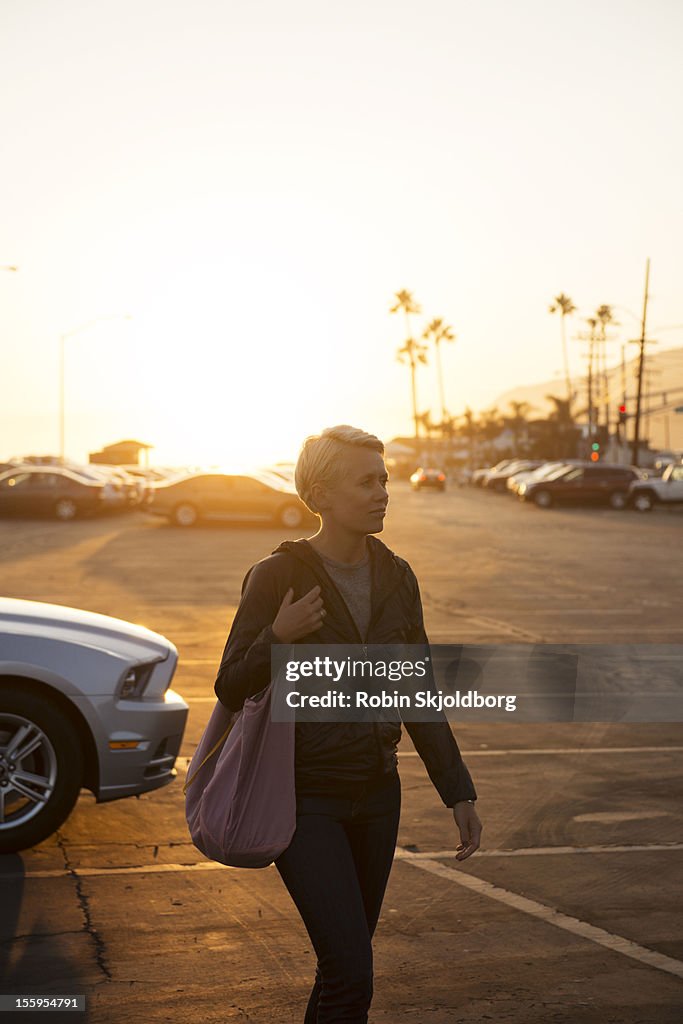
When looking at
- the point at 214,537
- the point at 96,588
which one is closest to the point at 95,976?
the point at 96,588

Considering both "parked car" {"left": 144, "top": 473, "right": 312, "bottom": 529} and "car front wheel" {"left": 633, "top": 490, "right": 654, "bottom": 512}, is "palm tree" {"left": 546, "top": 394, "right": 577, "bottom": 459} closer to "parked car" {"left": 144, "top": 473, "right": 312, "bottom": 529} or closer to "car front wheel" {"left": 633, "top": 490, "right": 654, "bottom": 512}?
"car front wheel" {"left": 633, "top": 490, "right": 654, "bottom": 512}

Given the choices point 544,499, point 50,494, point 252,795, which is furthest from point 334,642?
point 544,499

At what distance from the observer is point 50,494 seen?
4516 centimetres

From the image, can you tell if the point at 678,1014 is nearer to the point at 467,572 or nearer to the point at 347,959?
the point at 347,959

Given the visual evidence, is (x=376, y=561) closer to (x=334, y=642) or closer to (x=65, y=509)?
(x=334, y=642)

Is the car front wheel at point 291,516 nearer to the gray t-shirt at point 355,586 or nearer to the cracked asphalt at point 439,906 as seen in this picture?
the cracked asphalt at point 439,906

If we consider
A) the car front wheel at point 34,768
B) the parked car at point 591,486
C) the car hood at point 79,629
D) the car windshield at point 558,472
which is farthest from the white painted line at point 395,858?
the car windshield at point 558,472

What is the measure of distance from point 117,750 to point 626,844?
2.65 meters

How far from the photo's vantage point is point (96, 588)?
22.1m

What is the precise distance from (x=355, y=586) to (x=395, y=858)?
145 inches

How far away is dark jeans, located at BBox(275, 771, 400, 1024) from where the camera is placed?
3488 millimetres

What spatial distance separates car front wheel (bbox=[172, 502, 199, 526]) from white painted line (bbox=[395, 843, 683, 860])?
110ft

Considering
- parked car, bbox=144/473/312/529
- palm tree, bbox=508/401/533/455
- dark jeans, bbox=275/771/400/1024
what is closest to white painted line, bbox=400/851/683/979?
dark jeans, bbox=275/771/400/1024

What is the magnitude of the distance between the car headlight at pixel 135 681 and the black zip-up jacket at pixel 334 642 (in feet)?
11.9
